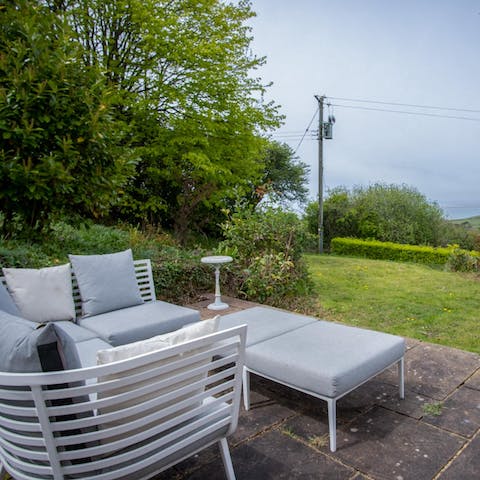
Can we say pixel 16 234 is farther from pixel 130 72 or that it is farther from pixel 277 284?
pixel 130 72

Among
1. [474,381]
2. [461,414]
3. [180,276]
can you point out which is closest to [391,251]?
[180,276]

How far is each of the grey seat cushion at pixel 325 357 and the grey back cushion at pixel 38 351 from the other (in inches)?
51.2

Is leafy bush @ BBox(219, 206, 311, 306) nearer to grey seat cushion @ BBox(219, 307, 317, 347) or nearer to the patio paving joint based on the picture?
grey seat cushion @ BBox(219, 307, 317, 347)

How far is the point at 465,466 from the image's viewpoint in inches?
73.5

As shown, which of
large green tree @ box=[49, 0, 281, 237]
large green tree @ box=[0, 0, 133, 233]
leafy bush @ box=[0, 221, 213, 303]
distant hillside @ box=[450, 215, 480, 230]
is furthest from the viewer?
distant hillside @ box=[450, 215, 480, 230]

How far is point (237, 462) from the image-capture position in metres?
1.95

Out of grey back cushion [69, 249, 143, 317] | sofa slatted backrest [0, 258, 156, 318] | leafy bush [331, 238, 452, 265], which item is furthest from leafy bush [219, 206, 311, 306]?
leafy bush [331, 238, 452, 265]

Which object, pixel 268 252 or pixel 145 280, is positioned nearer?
pixel 145 280

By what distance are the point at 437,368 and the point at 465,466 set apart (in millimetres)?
1231

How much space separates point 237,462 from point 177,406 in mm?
718

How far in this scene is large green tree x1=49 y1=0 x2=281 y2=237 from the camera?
8.19 meters

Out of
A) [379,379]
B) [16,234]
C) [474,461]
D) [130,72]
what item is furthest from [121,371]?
[130,72]

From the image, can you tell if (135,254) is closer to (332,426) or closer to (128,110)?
(332,426)

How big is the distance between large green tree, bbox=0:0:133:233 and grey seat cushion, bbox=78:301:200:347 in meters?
1.54
